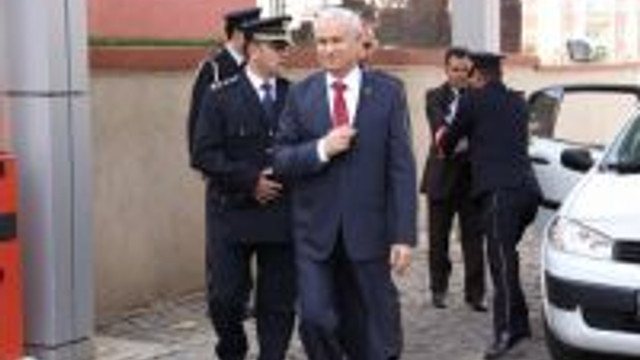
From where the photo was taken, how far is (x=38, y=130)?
290 inches

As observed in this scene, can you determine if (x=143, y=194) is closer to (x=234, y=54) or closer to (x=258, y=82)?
(x=234, y=54)

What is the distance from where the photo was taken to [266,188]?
6801 millimetres

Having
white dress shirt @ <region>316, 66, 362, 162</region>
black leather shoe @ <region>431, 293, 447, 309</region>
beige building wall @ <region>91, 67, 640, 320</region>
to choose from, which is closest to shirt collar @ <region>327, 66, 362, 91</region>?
white dress shirt @ <region>316, 66, 362, 162</region>

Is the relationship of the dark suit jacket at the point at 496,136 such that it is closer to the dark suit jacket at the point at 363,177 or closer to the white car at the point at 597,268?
the white car at the point at 597,268

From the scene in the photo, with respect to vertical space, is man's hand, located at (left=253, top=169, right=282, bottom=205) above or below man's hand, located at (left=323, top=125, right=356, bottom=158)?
below

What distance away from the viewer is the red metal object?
23.2 ft

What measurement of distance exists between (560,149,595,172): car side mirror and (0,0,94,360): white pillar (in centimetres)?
271

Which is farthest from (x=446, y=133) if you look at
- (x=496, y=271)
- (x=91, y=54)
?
(x=91, y=54)

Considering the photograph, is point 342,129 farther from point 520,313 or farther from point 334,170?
point 520,313

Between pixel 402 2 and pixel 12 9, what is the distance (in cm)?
682

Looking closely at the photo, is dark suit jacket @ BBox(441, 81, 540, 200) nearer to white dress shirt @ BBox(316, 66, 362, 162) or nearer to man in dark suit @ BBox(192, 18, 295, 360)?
man in dark suit @ BBox(192, 18, 295, 360)

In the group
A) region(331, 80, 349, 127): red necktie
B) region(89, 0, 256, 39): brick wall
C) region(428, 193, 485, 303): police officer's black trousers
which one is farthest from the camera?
region(89, 0, 256, 39): brick wall

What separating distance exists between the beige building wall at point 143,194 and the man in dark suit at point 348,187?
287 centimetres

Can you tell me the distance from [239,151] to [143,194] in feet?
8.49
